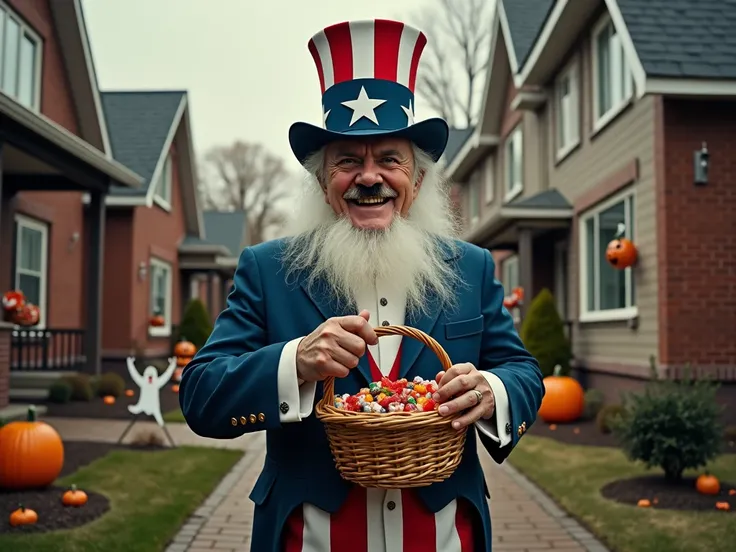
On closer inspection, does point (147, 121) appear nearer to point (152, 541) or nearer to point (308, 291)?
point (152, 541)

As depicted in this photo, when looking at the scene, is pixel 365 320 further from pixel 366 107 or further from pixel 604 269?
pixel 604 269

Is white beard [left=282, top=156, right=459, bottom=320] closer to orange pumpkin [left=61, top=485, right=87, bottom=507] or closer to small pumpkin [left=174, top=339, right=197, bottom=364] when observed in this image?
orange pumpkin [left=61, top=485, right=87, bottom=507]

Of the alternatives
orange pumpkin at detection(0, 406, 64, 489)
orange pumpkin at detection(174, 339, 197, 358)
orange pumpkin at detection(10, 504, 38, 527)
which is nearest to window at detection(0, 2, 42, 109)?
orange pumpkin at detection(174, 339, 197, 358)

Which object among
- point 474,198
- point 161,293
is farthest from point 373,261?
point 474,198

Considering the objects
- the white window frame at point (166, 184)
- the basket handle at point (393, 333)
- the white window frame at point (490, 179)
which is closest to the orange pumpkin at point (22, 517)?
the basket handle at point (393, 333)

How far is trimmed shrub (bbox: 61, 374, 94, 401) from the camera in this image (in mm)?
12094

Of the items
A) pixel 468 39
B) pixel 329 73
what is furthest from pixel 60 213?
pixel 468 39

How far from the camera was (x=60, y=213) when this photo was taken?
14.1m

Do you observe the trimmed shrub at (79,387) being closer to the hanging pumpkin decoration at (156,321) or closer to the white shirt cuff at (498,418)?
the hanging pumpkin decoration at (156,321)

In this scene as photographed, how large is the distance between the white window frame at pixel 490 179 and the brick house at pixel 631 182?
354 cm

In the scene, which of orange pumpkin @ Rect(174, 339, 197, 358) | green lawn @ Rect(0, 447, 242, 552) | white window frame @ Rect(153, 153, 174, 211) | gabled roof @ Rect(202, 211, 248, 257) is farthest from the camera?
gabled roof @ Rect(202, 211, 248, 257)

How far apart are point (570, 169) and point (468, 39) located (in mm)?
24871

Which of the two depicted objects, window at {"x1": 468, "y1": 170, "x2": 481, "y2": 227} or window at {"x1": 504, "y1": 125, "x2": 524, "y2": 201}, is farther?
Answer: window at {"x1": 468, "y1": 170, "x2": 481, "y2": 227}

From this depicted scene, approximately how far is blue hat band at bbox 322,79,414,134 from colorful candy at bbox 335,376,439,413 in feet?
2.18
